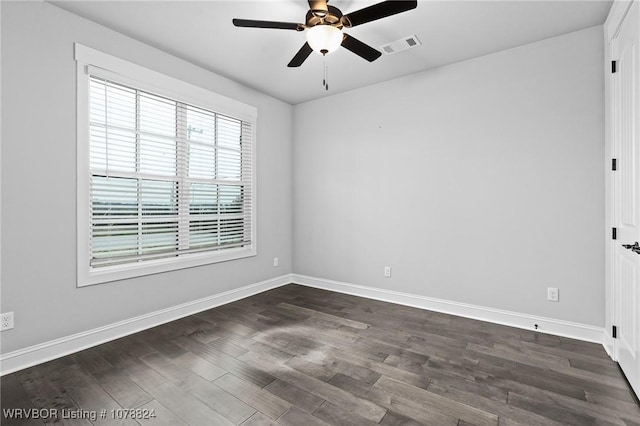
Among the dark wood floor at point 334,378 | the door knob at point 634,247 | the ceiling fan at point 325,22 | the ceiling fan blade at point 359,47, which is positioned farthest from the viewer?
the ceiling fan blade at point 359,47

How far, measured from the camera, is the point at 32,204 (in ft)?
7.55

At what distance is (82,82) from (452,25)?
124 inches

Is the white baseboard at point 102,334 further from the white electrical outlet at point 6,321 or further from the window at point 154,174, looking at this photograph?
the window at point 154,174

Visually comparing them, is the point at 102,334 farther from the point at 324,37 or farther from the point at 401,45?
the point at 401,45

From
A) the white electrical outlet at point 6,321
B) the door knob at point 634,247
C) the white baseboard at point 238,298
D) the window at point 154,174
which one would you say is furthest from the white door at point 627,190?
the white electrical outlet at point 6,321

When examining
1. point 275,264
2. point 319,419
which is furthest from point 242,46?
point 319,419

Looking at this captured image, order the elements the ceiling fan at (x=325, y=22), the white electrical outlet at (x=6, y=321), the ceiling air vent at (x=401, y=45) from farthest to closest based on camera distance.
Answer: the ceiling air vent at (x=401, y=45), the white electrical outlet at (x=6, y=321), the ceiling fan at (x=325, y=22)

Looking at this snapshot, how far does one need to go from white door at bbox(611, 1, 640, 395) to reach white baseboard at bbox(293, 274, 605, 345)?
40 cm

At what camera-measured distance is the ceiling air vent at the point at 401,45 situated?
9.33 feet

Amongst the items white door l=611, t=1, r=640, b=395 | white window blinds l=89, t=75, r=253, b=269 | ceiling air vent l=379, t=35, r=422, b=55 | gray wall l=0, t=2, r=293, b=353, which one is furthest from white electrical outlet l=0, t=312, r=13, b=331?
white door l=611, t=1, r=640, b=395

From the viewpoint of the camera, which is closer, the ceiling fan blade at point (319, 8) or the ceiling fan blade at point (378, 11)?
the ceiling fan blade at point (378, 11)

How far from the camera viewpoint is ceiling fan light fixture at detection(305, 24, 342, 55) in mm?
2105

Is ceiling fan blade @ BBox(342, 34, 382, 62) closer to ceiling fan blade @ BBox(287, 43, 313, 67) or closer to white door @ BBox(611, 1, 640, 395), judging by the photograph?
ceiling fan blade @ BBox(287, 43, 313, 67)

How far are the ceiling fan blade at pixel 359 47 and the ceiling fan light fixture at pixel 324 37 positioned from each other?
4.3 inches
